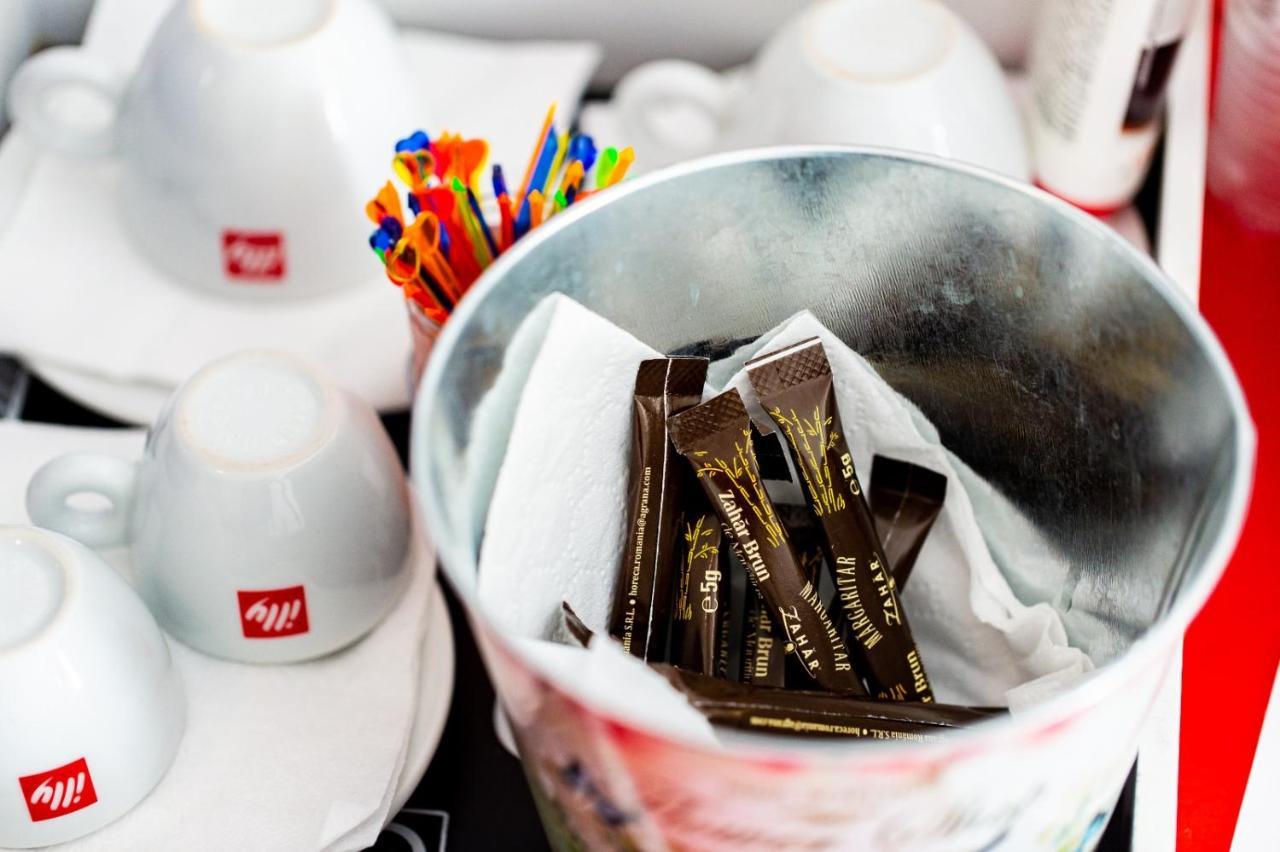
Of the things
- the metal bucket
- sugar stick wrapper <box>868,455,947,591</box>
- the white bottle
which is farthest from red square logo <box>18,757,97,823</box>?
the white bottle

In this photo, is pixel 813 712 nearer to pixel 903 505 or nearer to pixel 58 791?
pixel 903 505

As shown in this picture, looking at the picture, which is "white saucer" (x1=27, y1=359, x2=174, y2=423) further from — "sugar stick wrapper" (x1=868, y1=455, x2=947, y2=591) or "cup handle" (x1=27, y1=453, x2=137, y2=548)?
"sugar stick wrapper" (x1=868, y1=455, x2=947, y2=591)

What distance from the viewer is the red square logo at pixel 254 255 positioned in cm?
58

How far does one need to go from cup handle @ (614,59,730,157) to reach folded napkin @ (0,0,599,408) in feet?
0.20

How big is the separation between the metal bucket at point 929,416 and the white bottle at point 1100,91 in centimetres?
22

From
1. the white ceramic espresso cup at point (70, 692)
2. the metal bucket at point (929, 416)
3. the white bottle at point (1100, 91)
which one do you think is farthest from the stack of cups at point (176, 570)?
the white bottle at point (1100, 91)

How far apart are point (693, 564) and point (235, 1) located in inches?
12.7

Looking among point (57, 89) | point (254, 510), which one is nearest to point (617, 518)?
point (254, 510)

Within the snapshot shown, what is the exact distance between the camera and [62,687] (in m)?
0.40

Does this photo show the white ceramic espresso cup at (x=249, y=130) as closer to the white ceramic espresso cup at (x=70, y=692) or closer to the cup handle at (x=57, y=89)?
the cup handle at (x=57, y=89)

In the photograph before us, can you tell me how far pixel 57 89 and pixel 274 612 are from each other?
0.28 metres

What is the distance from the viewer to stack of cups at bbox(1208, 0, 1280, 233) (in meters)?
0.57

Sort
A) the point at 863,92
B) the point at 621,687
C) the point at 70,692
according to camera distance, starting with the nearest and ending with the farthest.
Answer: the point at 621,687, the point at 70,692, the point at 863,92

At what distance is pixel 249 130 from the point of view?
1.81ft
